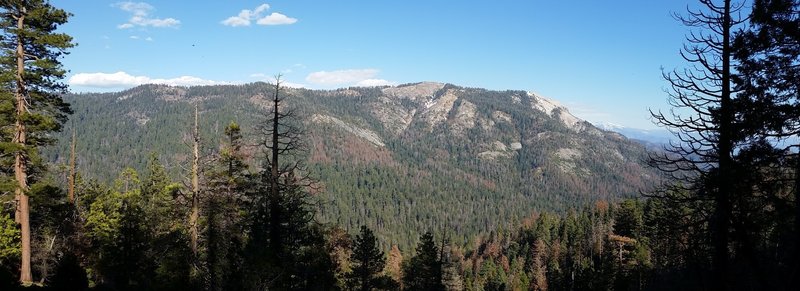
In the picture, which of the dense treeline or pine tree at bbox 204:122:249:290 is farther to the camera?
pine tree at bbox 204:122:249:290

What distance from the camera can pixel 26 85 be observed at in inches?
679

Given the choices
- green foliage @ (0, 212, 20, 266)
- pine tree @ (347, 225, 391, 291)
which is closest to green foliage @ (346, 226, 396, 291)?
pine tree @ (347, 225, 391, 291)

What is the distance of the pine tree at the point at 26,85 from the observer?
1667 cm

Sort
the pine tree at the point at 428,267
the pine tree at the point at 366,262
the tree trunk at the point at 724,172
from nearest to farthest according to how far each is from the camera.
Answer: the tree trunk at the point at 724,172, the pine tree at the point at 366,262, the pine tree at the point at 428,267

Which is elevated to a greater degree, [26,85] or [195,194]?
[26,85]

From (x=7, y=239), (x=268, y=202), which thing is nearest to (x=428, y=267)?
(x=268, y=202)

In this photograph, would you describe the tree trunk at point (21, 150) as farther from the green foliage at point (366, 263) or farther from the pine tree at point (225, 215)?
the green foliage at point (366, 263)

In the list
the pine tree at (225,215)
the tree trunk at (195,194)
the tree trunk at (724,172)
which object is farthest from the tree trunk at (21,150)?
the tree trunk at (724,172)

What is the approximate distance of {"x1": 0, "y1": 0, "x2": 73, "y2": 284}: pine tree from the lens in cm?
1667

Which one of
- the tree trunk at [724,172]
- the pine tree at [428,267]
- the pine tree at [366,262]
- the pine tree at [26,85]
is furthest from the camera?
the pine tree at [428,267]

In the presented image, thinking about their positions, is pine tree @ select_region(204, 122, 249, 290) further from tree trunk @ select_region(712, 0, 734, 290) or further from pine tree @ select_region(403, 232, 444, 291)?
pine tree @ select_region(403, 232, 444, 291)

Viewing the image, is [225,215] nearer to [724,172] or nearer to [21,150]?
[21,150]

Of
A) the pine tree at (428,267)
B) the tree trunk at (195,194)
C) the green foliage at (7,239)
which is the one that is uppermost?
the tree trunk at (195,194)

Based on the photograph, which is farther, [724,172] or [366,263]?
[366,263]
